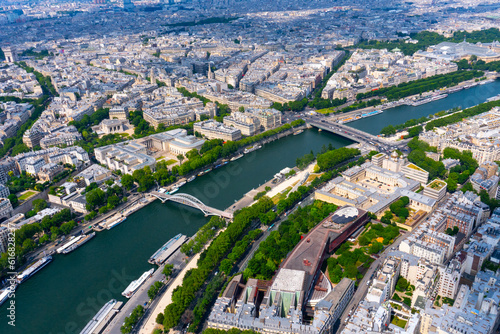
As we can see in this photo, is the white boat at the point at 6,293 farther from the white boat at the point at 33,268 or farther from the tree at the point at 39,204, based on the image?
the tree at the point at 39,204

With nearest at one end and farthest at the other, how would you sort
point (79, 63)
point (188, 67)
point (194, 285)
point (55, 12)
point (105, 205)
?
point (194, 285) → point (105, 205) → point (188, 67) → point (79, 63) → point (55, 12)

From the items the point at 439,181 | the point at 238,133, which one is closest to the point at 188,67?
the point at 238,133

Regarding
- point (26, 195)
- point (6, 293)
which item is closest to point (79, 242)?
point (6, 293)

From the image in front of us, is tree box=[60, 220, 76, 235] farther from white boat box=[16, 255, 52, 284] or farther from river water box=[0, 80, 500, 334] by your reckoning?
white boat box=[16, 255, 52, 284]

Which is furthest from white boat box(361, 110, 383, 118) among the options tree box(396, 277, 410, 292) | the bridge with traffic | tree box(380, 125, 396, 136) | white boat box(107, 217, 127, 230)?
white boat box(107, 217, 127, 230)

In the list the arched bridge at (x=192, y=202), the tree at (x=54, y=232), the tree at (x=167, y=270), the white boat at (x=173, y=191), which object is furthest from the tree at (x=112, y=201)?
the tree at (x=167, y=270)

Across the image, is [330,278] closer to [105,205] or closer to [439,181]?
[439,181]
